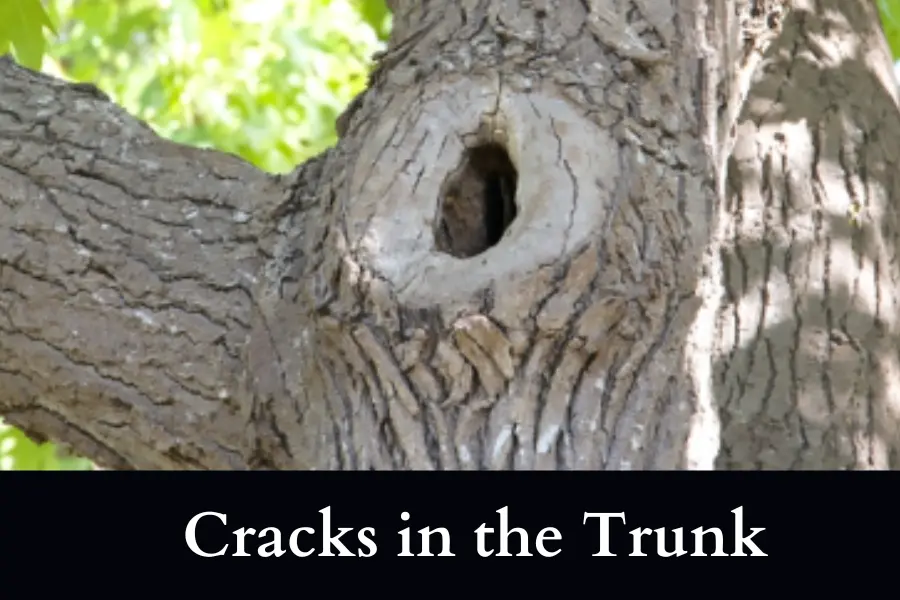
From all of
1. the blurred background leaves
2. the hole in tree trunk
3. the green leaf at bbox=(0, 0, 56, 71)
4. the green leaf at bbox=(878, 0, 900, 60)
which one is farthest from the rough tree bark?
the blurred background leaves

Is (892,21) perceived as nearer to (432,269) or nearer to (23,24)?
(23,24)

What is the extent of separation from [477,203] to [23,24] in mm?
1366

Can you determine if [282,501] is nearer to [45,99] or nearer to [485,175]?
[485,175]

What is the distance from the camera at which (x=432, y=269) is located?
5.98 feet

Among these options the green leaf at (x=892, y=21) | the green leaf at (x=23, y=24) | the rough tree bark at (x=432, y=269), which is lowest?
the rough tree bark at (x=432, y=269)

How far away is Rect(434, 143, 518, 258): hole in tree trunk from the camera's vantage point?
6.28ft

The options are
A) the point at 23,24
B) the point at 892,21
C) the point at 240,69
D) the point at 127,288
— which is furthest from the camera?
the point at 240,69

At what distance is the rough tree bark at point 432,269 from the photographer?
5.93ft

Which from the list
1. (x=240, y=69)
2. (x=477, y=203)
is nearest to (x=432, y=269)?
(x=477, y=203)

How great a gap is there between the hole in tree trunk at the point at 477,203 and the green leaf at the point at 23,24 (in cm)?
130

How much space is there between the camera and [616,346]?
184 centimetres

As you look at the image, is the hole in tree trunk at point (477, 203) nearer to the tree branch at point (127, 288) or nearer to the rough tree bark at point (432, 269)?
the rough tree bark at point (432, 269)

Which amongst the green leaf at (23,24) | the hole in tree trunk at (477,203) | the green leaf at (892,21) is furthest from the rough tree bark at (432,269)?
the green leaf at (892,21)

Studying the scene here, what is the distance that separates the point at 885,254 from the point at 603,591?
1332mm
